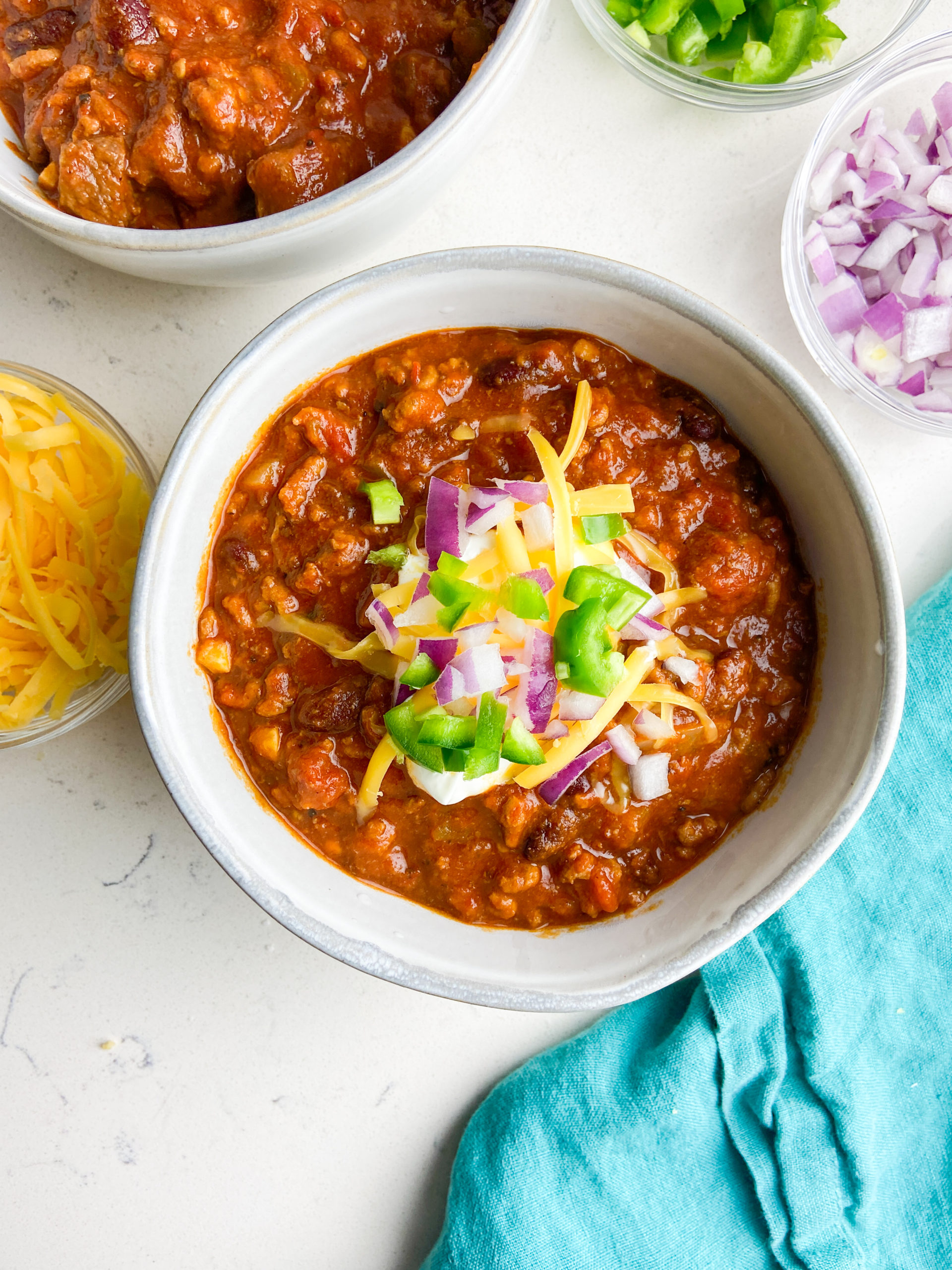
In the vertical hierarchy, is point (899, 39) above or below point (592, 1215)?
above

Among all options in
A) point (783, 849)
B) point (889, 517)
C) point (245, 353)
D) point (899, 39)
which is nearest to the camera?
point (245, 353)

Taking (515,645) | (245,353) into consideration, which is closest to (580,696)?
(515,645)

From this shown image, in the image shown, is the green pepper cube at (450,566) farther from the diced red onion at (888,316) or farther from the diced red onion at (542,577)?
the diced red onion at (888,316)

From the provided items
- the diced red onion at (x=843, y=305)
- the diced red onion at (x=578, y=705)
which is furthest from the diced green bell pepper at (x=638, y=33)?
the diced red onion at (x=578, y=705)

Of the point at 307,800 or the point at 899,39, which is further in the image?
the point at 899,39

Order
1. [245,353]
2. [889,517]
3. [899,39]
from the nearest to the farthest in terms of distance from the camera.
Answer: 1. [245,353]
2. [899,39]
3. [889,517]

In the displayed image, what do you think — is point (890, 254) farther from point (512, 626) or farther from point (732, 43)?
point (512, 626)

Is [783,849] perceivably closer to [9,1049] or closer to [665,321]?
[665,321]
